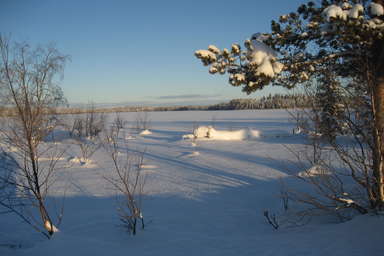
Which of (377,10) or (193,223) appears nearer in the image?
(377,10)

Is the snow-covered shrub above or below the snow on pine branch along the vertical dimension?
below

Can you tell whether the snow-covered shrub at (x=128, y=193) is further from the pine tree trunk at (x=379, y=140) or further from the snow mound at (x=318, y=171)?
the pine tree trunk at (x=379, y=140)

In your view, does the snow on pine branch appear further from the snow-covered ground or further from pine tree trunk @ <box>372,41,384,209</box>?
the snow-covered ground

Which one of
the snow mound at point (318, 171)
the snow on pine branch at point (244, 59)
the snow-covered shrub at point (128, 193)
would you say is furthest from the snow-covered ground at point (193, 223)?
the snow on pine branch at point (244, 59)

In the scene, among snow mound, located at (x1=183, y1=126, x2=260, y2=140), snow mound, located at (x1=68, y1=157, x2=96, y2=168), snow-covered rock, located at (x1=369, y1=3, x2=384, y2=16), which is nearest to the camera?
snow-covered rock, located at (x1=369, y1=3, x2=384, y2=16)

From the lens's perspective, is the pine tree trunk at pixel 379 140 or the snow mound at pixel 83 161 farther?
the snow mound at pixel 83 161

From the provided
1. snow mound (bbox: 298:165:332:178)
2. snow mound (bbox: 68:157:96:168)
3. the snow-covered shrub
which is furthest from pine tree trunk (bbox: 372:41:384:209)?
snow mound (bbox: 68:157:96:168)

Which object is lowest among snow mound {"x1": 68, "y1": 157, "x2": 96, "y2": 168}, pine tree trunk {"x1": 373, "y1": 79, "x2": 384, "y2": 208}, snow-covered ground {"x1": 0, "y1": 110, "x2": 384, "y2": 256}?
snow mound {"x1": 68, "y1": 157, "x2": 96, "y2": 168}

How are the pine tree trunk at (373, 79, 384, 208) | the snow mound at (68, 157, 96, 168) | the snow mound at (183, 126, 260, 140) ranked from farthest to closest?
1. the snow mound at (183, 126, 260, 140)
2. the snow mound at (68, 157, 96, 168)
3. the pine tree trunk at (373, 79, 384, 208)

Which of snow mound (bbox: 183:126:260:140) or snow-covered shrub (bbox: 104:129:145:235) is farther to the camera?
snow mound (bbox: 183:126:260:140)

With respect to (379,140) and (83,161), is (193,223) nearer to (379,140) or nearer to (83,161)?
(379,140)

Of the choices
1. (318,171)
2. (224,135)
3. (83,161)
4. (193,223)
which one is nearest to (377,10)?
(318,171)

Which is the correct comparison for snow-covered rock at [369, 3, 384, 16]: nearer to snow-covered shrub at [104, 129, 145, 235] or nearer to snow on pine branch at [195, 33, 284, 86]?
snow on pine branch at [195, 33, 284, 86]

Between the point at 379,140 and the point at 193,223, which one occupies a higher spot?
the point at 379,140
